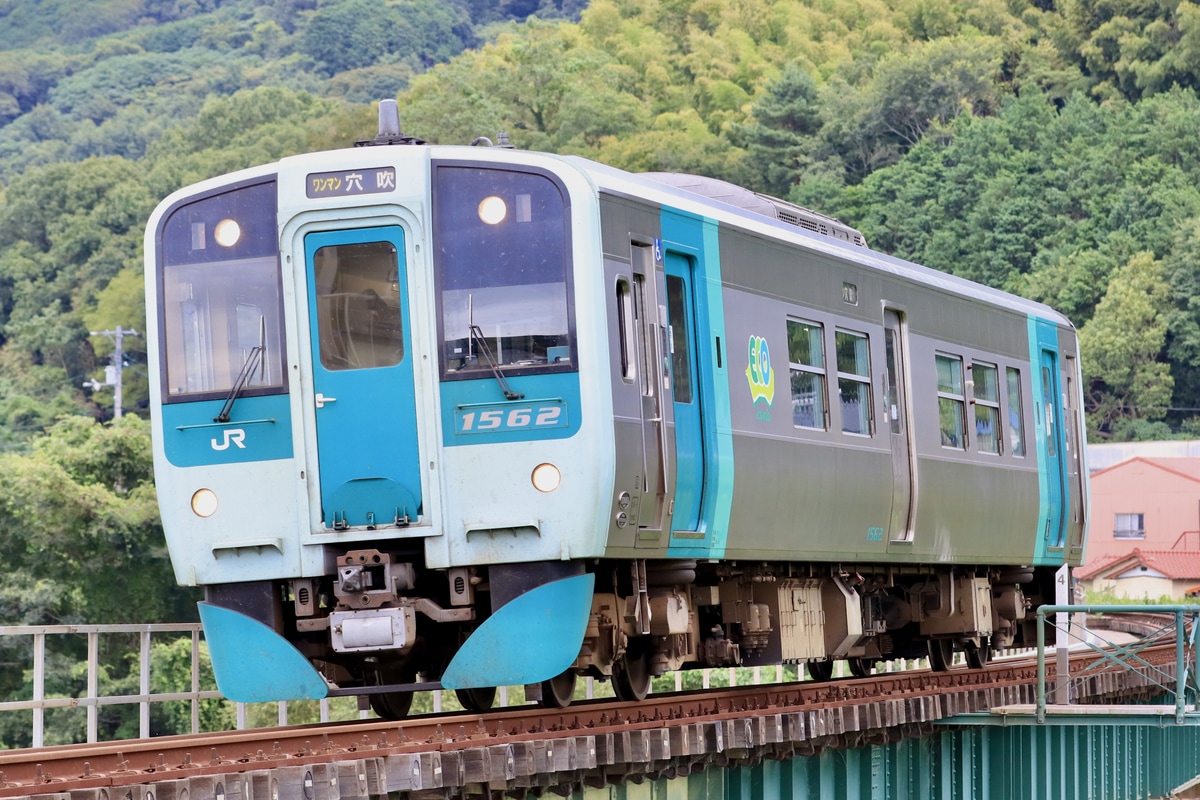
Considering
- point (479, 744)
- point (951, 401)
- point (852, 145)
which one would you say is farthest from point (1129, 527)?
point (479, 744)

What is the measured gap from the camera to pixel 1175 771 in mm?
27312

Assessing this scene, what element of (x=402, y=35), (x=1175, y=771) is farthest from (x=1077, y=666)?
(x=402, y=35)

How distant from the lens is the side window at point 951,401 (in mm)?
15367

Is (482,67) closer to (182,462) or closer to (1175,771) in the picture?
(1175,771)

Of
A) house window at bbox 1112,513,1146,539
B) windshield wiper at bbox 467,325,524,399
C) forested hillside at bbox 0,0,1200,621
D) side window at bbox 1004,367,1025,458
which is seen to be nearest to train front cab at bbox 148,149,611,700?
windshield wiper at bbox 467,325,524,399

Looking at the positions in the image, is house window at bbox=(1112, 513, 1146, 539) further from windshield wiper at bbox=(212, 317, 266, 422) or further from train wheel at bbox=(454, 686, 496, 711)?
windshield wiper at bbox=(212, 317, 266, 422)

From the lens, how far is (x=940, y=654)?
56.3 feet

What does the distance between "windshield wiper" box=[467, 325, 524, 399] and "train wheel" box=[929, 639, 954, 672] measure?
7.95 metres

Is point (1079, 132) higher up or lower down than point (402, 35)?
lower down

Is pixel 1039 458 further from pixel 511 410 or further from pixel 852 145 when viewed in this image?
pixel 852 145

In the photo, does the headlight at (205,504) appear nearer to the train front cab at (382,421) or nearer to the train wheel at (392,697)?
the train front cab at (382,421)

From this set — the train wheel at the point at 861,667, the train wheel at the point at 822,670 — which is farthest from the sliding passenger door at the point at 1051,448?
the train wheel at the point at 822,670

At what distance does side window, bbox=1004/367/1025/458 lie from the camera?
55.3 feet

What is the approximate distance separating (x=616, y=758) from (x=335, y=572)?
6.27 feet
